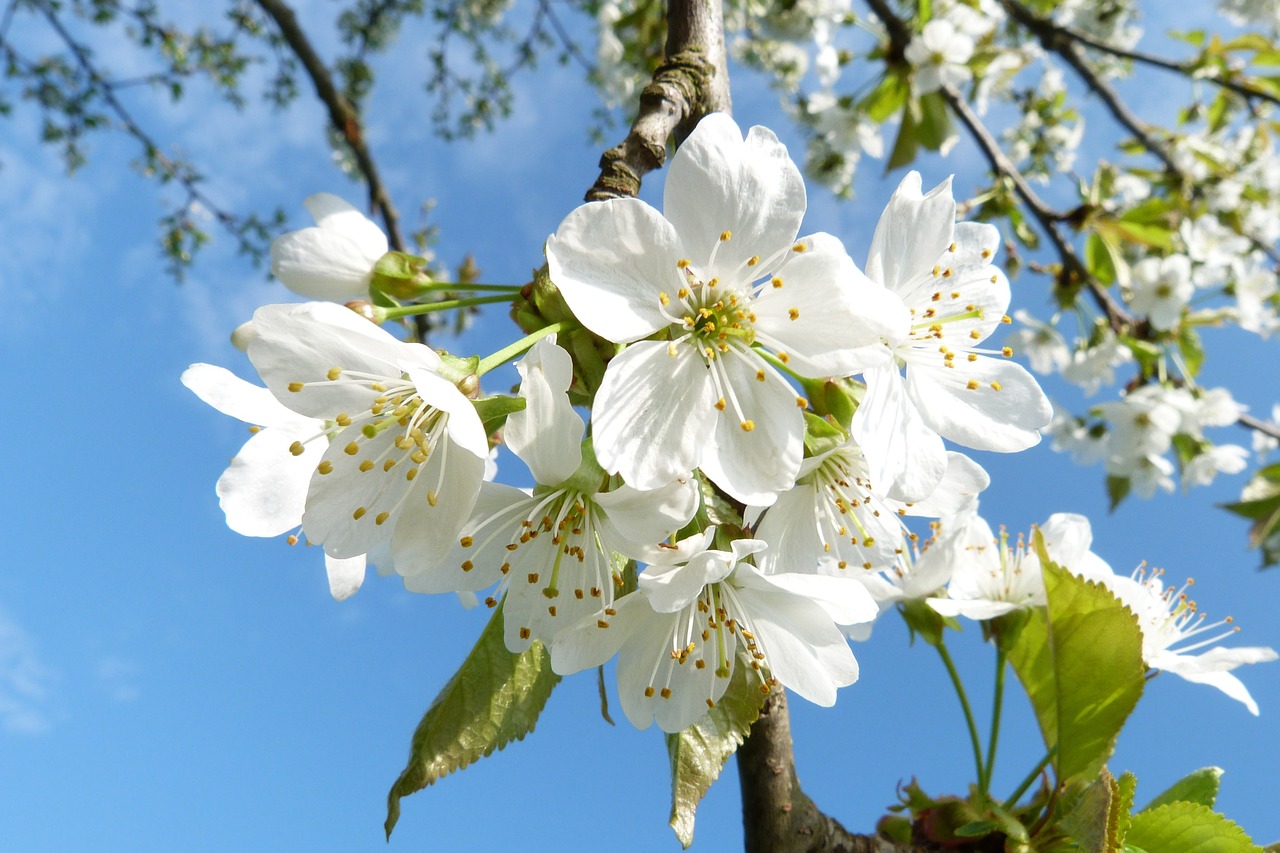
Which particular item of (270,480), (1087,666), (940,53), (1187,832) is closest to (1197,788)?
(1187,832)

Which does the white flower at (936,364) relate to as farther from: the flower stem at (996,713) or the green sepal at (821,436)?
the flower stem at (996,713)

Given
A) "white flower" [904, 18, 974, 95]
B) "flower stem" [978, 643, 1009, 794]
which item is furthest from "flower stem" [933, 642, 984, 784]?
"white flower" [904, 18, 974, 95]

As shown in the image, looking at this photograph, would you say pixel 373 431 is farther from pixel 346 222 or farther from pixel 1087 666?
pixel 1087 666

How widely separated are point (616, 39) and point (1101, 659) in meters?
5.11

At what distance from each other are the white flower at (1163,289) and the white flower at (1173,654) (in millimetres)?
2499

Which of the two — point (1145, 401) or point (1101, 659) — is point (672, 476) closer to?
point (1101, 659)

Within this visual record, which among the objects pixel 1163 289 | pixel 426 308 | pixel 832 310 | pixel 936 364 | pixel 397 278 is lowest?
pixel 832 310

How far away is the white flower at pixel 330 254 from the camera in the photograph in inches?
51.9

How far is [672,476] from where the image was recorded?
96 centimetres

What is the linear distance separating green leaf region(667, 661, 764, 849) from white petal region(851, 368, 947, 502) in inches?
14.9

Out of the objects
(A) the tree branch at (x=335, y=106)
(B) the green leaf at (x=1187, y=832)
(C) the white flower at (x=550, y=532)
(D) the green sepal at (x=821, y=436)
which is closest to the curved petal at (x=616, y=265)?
(C) the white flower at (x=550, y=532)

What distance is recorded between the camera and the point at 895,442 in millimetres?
1043

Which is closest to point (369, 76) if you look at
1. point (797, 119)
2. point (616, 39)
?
point (616, 39)

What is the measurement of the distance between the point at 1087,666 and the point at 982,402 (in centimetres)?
45
